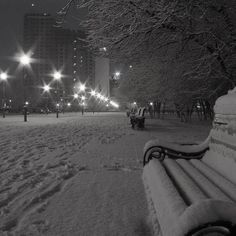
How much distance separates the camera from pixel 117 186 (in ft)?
15.9

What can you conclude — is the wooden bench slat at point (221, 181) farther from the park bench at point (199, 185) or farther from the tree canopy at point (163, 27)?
the tree canopy at point (163, 27)

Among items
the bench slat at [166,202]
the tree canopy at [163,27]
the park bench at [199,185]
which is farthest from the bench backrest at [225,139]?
the tree canopy at [163,27]

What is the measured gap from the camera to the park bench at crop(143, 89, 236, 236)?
6.03 feet

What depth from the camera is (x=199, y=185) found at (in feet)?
9.98

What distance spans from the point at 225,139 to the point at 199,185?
76 cm

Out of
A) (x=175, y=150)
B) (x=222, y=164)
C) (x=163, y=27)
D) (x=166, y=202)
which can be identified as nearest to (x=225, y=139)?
(x=222, y=164)

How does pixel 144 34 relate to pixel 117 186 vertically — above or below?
above

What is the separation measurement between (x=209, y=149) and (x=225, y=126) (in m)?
1.01

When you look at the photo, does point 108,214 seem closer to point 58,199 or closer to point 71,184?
point 58,199

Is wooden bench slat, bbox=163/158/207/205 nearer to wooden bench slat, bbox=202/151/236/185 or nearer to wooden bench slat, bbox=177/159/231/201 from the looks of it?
wooden bench slat, bbox=177/159/231/201

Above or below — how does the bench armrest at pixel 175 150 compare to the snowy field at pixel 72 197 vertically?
above

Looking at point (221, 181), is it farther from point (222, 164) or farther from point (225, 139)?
point (225, 139)

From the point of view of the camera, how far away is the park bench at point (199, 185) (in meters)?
1.84

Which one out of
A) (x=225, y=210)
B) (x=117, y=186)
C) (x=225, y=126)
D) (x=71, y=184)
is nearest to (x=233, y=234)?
(x=225, y=210)
